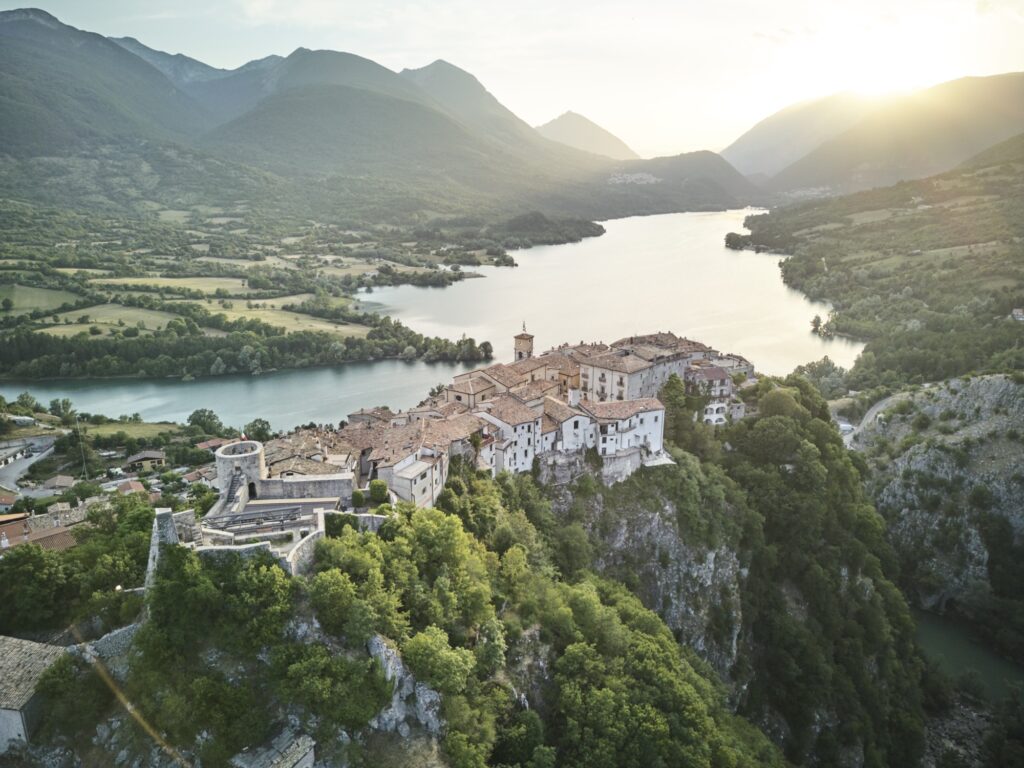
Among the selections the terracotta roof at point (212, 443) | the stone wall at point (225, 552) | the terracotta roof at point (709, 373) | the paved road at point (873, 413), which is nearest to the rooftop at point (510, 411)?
the terracotta roof at point (709, 373)

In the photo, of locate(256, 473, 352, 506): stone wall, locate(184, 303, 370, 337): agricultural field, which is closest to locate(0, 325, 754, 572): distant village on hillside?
locate(256, 473, 352, 506): stone wall

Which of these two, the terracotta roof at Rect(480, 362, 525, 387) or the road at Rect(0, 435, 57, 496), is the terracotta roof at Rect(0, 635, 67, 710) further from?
the road at Rect(0, 435, 57, 496)

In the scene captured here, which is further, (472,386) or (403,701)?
(472,386)

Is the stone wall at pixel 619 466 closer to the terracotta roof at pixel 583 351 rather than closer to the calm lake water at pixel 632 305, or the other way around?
the terracotta roof at pixel 583 351

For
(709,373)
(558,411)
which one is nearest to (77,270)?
(558,411)

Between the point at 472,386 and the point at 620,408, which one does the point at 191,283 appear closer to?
the point at 472,386

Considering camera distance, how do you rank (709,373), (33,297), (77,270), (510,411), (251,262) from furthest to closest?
(251,262) < (77,270) < (33,297) < (709,373) < (510,411)

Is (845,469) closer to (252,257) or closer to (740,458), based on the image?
(740,458)
